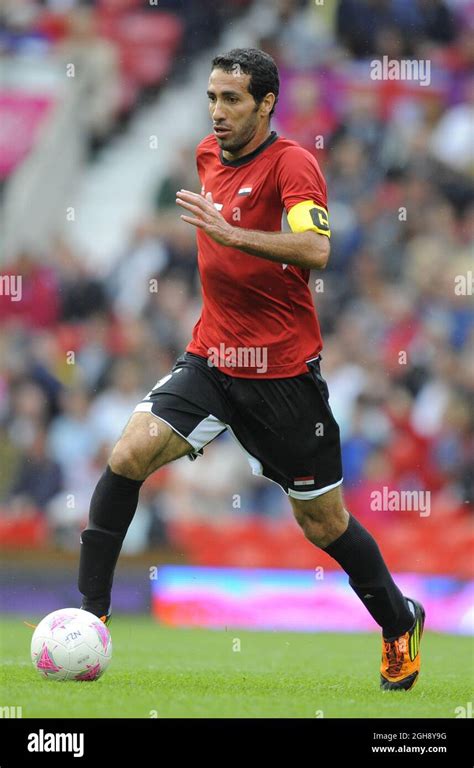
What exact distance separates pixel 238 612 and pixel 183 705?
5.43 m

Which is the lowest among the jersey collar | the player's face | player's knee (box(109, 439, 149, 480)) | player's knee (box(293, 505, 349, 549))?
player's knee (box(293, 505, 349, 549))

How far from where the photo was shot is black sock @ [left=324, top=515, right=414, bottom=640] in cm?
615

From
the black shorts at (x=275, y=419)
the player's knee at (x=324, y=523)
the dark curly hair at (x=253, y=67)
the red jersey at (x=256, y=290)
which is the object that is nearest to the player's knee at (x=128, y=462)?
the black shorts at (x=275, y=419)

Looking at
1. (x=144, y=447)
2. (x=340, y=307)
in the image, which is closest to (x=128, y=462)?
(x=144, y=447)

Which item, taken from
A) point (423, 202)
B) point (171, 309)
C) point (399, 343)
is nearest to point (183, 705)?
point (399, 343)

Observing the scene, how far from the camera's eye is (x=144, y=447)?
5.80m

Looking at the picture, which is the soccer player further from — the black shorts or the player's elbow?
the player's elbow

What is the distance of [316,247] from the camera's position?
223 inches

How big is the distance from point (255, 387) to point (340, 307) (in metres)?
6.85

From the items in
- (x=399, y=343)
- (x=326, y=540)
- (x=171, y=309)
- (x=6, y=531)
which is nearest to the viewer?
(x=326, y=540)

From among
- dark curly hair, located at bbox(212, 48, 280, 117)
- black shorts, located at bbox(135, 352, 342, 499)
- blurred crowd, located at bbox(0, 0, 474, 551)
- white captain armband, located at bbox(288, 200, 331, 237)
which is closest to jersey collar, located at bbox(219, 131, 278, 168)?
dark curly hair, located at bbox(212, 48, 280, 117)

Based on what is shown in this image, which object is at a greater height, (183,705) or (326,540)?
(326,540)

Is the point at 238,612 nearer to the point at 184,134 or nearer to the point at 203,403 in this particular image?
the point at 203,403

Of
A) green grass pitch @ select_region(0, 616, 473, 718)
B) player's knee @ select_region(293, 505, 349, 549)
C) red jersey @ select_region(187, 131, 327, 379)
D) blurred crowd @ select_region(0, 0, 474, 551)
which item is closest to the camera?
green grass pitch @ select_region(0, 616, 473, 718)
